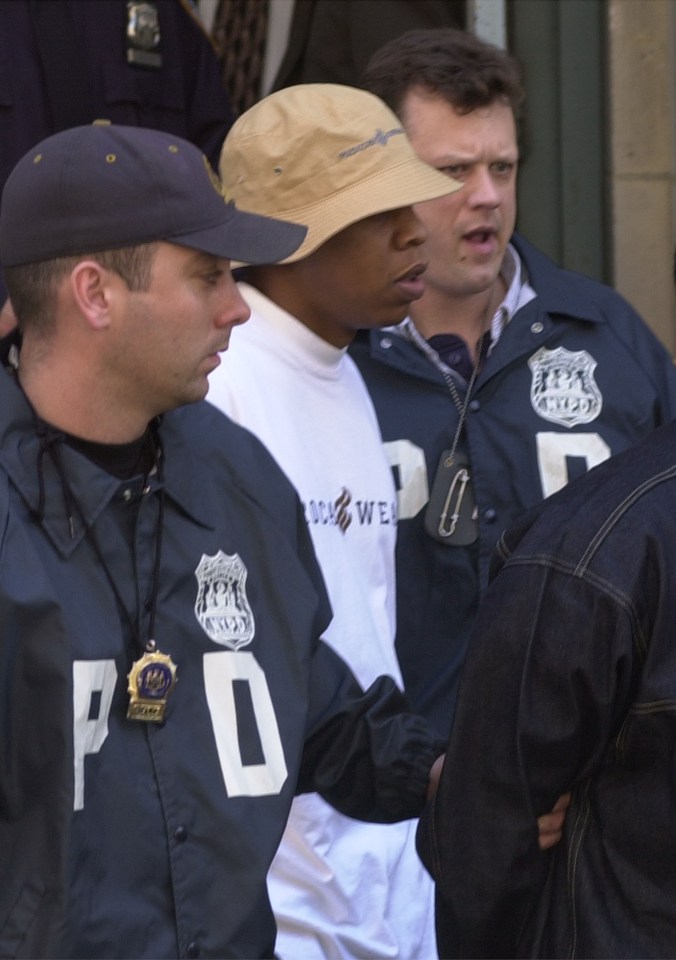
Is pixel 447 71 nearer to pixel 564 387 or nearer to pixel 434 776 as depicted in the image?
pixel 564 387

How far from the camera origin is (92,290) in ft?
9.03

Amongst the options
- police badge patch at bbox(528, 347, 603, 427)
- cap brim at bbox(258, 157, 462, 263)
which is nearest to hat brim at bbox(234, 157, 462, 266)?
cap brim at bbox(258, 157, 462, 263)

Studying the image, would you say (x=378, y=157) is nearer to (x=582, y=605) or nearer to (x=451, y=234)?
(x=451, y=234)

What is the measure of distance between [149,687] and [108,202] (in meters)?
0.73

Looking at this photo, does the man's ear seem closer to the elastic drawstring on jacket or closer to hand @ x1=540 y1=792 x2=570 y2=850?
the elastic drawstring on jacket

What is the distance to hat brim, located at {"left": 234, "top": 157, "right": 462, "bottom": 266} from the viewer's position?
3494 millimetres

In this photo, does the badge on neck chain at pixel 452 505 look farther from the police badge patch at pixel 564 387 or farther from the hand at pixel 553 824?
the hand at pixel 553 824

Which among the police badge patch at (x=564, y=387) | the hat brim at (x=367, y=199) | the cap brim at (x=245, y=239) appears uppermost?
the hat brim at (x=367, y=199)

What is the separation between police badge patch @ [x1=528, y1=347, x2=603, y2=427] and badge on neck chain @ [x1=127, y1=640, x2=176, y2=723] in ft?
4.88

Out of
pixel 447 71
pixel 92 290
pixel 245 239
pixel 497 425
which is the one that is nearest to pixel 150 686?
pixel 92 290

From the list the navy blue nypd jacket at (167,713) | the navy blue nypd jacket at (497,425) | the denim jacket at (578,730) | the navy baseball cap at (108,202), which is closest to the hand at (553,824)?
the denim jacket at (578,730)

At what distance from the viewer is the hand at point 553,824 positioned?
252cm

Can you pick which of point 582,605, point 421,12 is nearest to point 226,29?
point 421,12

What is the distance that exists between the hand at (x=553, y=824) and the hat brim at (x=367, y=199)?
1.33m
